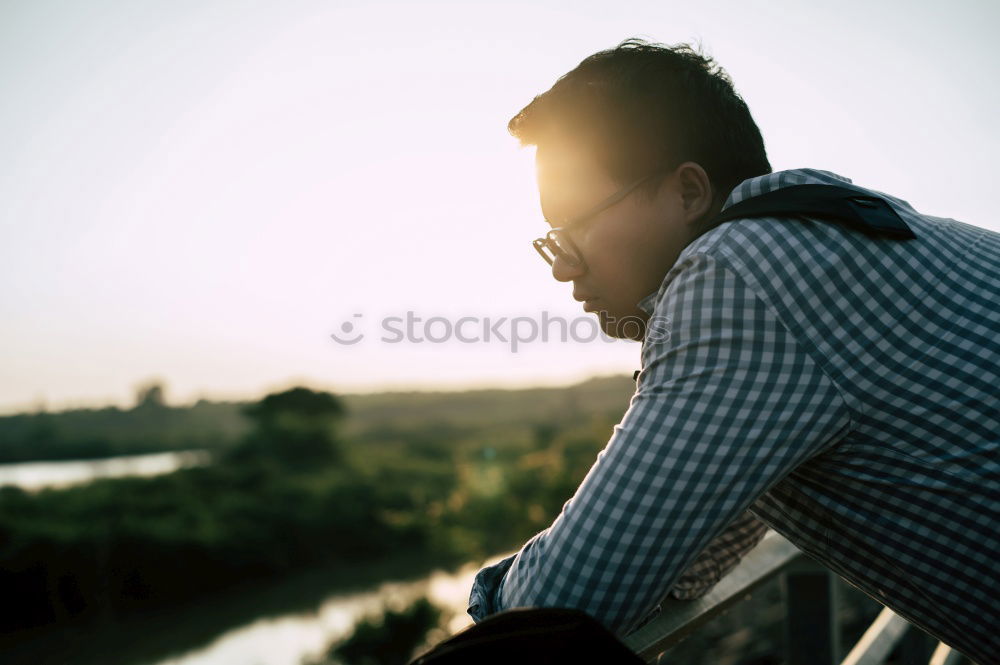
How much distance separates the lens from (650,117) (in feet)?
3.84

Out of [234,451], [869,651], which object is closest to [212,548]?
[234,451]

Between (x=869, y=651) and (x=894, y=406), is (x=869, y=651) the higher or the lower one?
the lower one

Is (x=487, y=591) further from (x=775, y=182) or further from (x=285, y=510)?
(x=285, y=510)

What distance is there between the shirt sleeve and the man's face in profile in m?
0.32

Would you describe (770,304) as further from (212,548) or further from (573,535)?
(212,548)

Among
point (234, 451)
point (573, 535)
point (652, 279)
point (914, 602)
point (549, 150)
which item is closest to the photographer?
point (573, 535)

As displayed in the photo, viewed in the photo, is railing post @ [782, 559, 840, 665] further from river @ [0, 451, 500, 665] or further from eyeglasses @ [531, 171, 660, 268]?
river @ [0, 451, 500, 665]

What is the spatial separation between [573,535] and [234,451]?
30030mm

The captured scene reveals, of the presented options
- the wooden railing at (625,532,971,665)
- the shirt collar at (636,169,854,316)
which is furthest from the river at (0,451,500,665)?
the shirt collar at (636,169,854,316)

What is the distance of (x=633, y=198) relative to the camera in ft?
3.70

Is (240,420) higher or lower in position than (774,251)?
lower

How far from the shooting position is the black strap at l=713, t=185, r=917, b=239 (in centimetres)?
82

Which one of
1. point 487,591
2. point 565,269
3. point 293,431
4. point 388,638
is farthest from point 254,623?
point 565,269

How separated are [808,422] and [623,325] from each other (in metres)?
0.49
